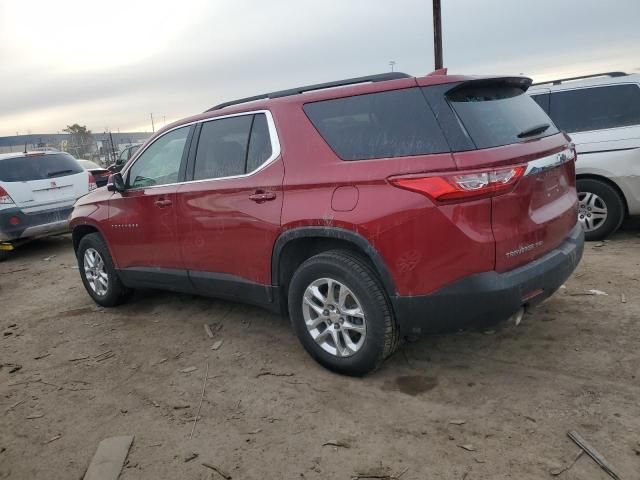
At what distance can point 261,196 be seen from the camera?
3541mm

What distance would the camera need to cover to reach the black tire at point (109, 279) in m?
5.16

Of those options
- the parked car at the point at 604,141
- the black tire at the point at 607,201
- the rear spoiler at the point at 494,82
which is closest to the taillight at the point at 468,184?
the rear spoiler at the point at 494,82

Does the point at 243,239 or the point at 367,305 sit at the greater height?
the point at 243,239

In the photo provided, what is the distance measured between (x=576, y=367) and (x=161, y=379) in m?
2.72

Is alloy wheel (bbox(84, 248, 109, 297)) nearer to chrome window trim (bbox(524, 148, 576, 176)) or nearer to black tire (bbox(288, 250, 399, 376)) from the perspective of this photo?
black tire (bbox(288, 250, 399, 376))

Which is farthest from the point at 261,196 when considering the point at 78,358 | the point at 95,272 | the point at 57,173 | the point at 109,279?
the point at 57,173

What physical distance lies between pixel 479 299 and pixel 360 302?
0.69 m

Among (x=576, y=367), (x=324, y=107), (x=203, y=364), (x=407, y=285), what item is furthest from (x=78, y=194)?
(x=576, y=367)

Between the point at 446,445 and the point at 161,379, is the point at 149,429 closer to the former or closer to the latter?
the point at 161,379

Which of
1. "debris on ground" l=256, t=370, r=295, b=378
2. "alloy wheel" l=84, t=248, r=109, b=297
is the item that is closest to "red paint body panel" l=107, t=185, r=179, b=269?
"alloy wheel" l=84, t=248, r=109, b=297

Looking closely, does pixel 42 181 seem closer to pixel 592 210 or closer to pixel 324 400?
pixel 324 400

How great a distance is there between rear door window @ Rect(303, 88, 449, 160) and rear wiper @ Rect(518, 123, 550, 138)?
598 millimetres

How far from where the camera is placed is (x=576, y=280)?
15.7ft

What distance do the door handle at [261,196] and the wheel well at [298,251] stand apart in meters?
0.33
